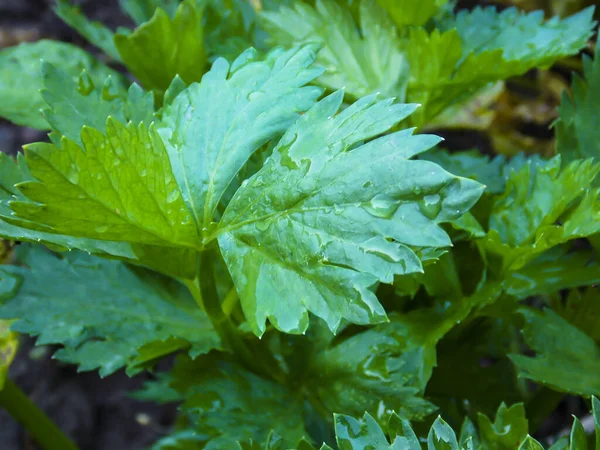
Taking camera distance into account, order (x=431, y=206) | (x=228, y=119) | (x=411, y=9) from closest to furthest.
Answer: (x=431, y=206), (x=228, y=119), (x=411, y=9)

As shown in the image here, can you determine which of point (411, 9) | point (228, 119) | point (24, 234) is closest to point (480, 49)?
point (411, 9)

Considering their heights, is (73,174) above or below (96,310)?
above

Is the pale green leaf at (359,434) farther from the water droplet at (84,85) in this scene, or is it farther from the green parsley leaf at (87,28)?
the green parsley leaf at (87,28)

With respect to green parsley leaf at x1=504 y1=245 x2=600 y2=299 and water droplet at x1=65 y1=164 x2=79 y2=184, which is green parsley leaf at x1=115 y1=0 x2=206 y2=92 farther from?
green parsley leaf at x1=504 y1=245 x2=600 y2=299

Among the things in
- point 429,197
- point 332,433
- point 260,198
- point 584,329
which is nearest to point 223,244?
point 260,198

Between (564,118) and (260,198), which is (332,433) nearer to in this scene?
(260,198)

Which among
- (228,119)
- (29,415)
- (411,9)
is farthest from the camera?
(29,415)

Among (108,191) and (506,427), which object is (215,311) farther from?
(506,427)
